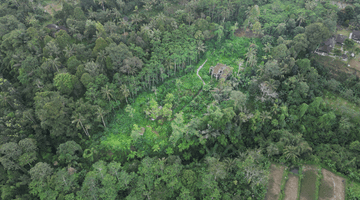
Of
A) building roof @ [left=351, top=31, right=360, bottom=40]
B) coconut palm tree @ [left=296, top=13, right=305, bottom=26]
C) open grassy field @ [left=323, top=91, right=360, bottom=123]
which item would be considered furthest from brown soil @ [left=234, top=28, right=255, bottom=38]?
open grassy field @ [left=323, top=91, right=360, bottom=123]

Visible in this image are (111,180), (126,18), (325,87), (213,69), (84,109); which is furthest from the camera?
(126,18)

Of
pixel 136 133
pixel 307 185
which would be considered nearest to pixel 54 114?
pixel 136 133

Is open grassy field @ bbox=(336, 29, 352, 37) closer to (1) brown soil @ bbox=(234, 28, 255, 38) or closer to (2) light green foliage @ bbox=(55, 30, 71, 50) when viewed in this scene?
(1) brown soil @ bbox=(234, 28, 255, 38)

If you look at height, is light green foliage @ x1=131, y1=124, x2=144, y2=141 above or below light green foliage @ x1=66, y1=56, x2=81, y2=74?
below

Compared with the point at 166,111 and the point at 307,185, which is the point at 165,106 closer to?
the point at 166,111

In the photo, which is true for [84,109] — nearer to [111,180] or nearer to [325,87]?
[111,180]

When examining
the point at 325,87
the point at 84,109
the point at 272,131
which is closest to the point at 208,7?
the point at 325,87
